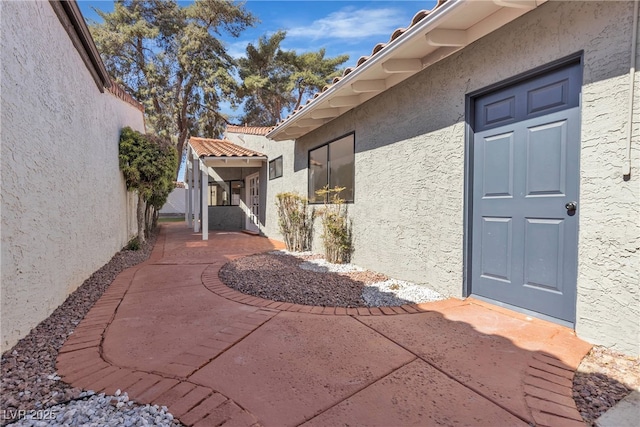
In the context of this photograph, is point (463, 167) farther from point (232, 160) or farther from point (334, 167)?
point (232, 160)

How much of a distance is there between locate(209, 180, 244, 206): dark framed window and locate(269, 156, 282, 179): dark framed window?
3.78 meters

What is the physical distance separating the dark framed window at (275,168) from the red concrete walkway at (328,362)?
273 inches

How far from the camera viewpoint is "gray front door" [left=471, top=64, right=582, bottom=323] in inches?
119

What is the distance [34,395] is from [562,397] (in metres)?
3.47

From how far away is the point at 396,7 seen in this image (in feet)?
22.1

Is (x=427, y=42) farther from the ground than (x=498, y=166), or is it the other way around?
(x=427, y=42)

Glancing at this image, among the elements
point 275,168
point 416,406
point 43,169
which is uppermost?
point 275,168

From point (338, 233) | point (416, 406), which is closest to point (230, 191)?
point (338, 233)

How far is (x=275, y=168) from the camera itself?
10891 mm

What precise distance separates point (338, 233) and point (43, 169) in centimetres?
473

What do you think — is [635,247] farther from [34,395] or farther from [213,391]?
[34,395]

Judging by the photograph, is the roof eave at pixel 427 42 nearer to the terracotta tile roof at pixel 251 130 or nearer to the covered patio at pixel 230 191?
the terracotta tile roof at pixel 251 130

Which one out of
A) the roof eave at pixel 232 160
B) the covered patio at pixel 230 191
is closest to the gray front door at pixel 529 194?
the roof eave at pixel 232 160

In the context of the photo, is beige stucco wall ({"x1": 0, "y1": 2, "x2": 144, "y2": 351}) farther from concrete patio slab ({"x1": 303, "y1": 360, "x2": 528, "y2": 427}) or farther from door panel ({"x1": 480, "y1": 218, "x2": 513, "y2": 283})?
door panel ({"x1": 480, "y1": 218, "x2": 513, "y2": 283})
